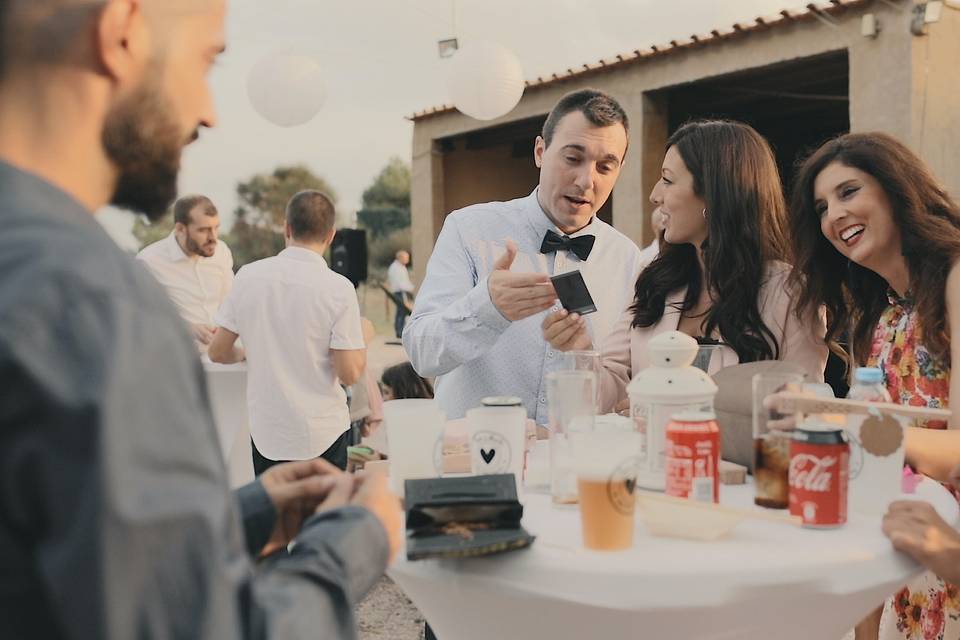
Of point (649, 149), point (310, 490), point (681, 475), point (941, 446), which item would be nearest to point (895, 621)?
point (941, 446)

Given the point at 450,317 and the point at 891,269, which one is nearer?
the point at 891,269

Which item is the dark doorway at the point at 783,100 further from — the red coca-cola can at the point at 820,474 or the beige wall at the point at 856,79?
the red coca-cola can at the point at 820,474

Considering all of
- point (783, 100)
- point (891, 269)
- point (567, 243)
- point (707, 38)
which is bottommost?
point (891, 269)

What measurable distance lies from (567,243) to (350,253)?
715cm

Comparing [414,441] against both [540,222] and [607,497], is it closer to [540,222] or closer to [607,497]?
[607,497]

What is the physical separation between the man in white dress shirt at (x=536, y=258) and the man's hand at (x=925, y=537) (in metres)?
1.22

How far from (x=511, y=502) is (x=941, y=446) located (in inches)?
35.5

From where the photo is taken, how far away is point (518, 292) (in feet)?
7.36

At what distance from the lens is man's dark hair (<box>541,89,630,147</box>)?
2656mm

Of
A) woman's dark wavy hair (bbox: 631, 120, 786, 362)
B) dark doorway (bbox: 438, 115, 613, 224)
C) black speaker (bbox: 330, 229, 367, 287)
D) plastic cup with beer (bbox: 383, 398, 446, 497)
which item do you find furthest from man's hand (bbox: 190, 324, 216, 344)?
dark doorway (bbox: 438, 115, 613, 224)

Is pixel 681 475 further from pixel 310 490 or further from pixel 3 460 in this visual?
pixel 3 460

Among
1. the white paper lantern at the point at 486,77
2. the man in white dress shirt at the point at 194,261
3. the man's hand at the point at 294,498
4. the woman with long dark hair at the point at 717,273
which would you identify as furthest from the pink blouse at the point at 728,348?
the white paper lantern at the point at 486,77

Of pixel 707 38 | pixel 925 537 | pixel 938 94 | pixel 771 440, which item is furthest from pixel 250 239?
pixel 925 537

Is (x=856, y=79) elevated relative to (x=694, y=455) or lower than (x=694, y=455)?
elevated
